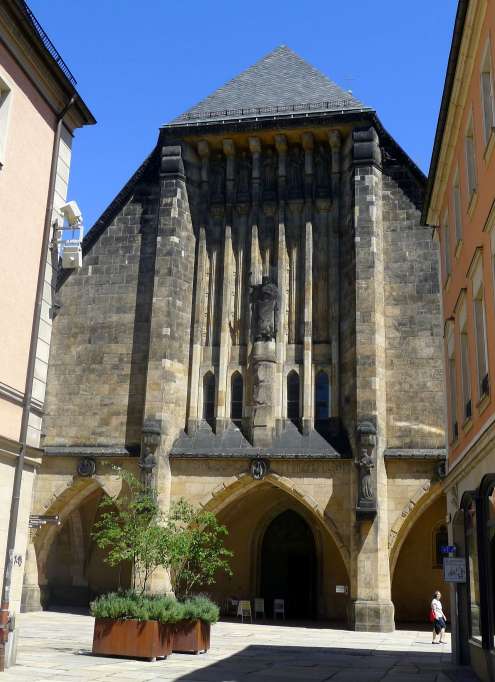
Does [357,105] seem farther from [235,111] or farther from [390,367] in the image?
[390,367]

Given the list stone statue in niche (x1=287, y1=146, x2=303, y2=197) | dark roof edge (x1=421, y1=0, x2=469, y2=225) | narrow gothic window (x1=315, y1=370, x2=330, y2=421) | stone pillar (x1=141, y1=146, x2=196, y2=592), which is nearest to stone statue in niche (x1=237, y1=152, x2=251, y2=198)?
stone statue in niche (x1=287, y1=146, x2=303, y2=197)

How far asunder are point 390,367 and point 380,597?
615cm

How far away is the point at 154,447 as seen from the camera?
2167 cm

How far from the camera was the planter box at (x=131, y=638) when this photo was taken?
12422 mm

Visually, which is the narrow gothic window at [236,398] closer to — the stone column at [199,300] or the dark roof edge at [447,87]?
the stone column at [199,300]

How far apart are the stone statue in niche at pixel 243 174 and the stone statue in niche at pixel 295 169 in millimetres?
1310

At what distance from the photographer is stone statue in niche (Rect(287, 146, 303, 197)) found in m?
24.8

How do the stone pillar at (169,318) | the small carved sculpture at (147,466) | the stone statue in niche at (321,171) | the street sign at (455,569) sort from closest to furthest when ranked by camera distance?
1. the street sign at (455,569)
2. the small carved sculpture at (147,466)
3. the stone pillar at (169,318)
4. the stone statue in niche at (321,171)

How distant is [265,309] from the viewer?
2333 centimetres

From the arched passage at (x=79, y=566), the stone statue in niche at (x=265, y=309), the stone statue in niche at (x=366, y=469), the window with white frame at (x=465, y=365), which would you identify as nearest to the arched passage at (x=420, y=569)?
the stone statue in niche at (x=366, y=469)

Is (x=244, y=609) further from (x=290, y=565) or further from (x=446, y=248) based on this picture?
(x=446, y=248)

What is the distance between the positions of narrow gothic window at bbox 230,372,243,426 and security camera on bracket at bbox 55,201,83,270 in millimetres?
11284

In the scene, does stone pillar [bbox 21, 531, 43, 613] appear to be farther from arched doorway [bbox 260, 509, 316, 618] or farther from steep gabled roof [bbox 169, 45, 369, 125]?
steep gabled roof [bbox 169, 45, 369, 125]

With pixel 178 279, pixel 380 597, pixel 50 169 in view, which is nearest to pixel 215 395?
pixel 178 279
